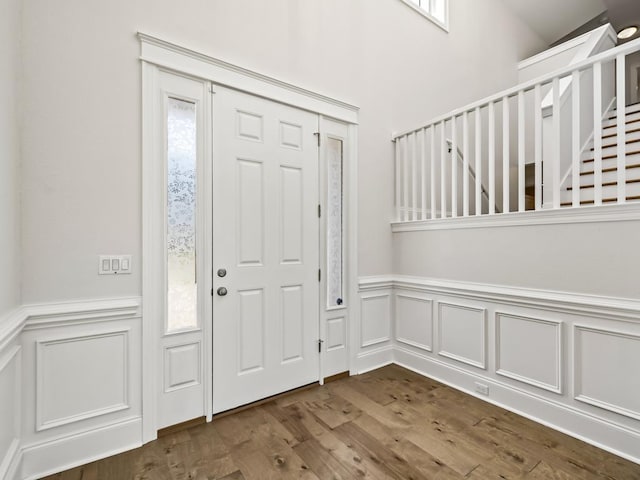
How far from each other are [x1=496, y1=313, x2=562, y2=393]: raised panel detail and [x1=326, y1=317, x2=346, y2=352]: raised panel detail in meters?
1.25

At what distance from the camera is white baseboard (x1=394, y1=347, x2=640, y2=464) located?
1.84 m

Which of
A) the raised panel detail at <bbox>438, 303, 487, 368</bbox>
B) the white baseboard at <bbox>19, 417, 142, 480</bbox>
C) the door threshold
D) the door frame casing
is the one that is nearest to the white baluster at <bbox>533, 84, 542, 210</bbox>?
the raised panel detail at <bbox>438, 303, 487, 368</bbox>

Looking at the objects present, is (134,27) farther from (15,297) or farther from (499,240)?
(499,240)

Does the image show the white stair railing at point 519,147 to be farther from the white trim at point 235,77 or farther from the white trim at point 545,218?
the white trim at point 235,77

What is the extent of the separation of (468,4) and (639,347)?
15.3ft

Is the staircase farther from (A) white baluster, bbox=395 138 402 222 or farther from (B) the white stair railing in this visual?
(A) white baluster, bbox=395 138 402 222

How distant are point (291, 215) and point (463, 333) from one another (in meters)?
1.73

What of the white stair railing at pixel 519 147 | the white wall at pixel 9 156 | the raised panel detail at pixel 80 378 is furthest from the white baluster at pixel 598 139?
the white wall at pixel 9 156

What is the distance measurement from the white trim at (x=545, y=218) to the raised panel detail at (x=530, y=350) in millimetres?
678

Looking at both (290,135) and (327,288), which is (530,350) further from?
(290,135)

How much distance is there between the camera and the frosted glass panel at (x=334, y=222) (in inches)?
114

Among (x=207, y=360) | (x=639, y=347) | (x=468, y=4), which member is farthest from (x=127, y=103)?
(x=468, y=4)

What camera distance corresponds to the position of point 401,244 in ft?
10.6

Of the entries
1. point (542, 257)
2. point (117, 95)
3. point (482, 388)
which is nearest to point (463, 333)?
point (482, 388)
